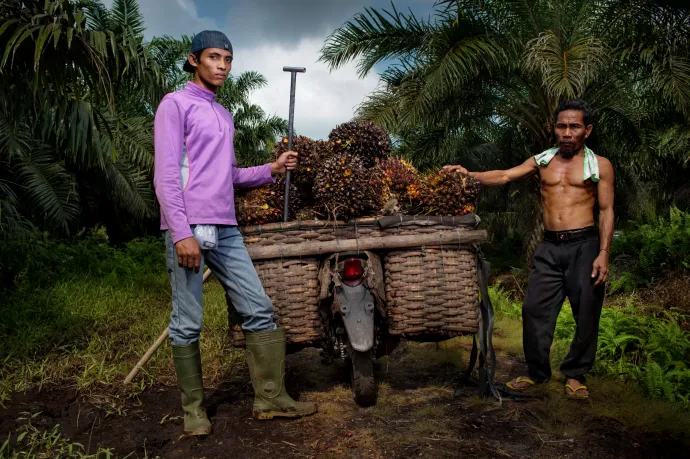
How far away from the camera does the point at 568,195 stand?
4.04 metres

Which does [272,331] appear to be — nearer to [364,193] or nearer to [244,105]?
[364,193]

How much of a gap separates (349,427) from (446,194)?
152cm

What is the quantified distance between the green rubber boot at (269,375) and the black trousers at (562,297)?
5.69 feet

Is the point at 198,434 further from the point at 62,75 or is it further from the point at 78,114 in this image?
the point at 78,114

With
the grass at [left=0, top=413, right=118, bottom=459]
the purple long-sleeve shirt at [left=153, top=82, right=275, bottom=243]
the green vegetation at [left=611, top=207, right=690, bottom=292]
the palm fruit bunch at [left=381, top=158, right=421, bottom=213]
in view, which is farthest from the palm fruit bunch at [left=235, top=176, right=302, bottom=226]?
the green vegetation at [left=611, top=207, right=690, bottom=292]

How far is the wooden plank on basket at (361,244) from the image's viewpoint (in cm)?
344

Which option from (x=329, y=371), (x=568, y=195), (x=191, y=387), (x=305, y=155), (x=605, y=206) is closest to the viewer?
(x=191, y=387)

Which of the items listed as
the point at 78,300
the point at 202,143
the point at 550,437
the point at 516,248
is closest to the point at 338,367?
the point at 550,437

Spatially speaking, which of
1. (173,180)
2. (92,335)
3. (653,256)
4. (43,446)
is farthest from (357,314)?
(653,256)

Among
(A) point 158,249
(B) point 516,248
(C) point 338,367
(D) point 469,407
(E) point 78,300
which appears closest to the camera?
(D) point 469,407

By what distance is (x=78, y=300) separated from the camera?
6.29m

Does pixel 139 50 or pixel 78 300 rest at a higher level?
pixel 139 50

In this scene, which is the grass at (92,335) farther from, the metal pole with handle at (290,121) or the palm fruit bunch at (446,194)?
the palm fruit bunch at (446,194)

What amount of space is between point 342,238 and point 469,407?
1393 millimetres
